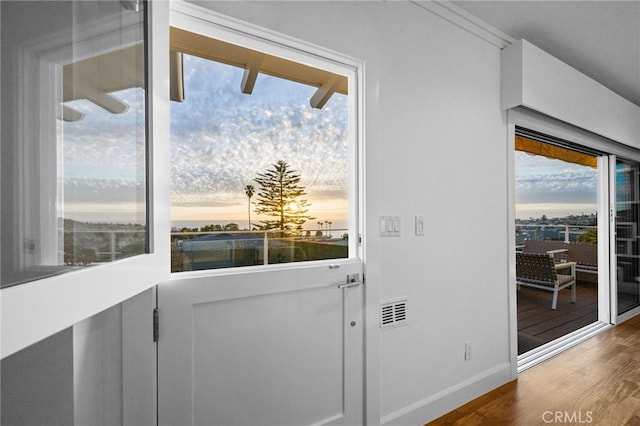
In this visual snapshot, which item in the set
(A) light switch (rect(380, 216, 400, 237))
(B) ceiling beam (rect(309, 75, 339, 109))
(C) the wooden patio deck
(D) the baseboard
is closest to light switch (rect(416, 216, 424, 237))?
(A) light switch (rect(380, 216, 400, 237))

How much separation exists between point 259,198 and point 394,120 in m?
0.91

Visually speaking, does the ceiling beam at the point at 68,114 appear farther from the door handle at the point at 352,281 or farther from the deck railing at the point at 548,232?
the deck railing at the point at 548,232

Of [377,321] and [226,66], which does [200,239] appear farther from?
[377,321]

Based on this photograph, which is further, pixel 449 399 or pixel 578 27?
pixel 578 27

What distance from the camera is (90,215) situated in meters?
0.51

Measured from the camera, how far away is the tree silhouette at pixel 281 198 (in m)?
1.49

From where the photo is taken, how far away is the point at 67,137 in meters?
0.46

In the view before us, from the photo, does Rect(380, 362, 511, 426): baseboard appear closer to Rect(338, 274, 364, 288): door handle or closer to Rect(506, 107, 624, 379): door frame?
Rect(506, 107, 624, 379): door frame

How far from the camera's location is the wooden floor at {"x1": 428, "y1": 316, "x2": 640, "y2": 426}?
1.96 m

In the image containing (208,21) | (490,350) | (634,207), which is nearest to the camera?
(208,21)

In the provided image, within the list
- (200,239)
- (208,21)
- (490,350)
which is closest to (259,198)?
(200,239)

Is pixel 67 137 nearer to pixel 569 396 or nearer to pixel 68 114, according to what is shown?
pixel 68 114

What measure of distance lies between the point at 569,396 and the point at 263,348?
218 cm

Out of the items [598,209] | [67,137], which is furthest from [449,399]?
[598,209]
